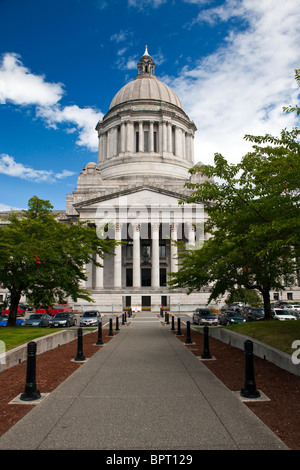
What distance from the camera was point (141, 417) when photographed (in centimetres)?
614

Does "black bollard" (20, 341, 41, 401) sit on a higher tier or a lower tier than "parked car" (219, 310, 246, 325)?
higher

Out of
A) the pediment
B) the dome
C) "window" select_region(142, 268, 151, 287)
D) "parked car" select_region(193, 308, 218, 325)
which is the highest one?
the dome

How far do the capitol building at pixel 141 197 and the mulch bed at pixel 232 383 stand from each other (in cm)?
2807

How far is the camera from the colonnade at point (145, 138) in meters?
73.4

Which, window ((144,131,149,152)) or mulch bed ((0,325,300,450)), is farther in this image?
window ((144,131,149,152))

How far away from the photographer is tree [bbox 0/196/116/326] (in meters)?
19.1

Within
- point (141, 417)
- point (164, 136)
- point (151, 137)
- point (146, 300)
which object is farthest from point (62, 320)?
point (164, 136)

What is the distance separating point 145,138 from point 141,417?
241ft

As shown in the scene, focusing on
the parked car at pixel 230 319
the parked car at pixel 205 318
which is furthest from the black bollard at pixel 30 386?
the parked car at pixel 230 319

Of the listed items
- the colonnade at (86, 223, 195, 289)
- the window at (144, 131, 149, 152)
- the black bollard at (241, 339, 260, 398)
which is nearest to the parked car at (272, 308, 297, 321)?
the black bollard at (241, 339, 260, 398)

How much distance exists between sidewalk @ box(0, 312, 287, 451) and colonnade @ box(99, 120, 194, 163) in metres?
66.9

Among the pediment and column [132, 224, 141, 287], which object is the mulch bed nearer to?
column [132, 224, 141, 287]
